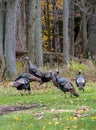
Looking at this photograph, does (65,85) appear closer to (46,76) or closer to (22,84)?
(22,84)

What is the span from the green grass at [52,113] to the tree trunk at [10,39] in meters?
8.20

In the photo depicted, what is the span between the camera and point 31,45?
101 feet

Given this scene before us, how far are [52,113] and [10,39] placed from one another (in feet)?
48.9

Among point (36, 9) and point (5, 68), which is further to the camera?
point (36, 9)

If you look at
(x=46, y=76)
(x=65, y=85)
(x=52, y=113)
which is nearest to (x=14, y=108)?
(x=65, y=85)

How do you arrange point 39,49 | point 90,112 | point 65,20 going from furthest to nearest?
point 65,20 < point 39,49 < point 90,112

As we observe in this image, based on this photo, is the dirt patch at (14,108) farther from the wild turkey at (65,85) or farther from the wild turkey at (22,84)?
the wild turkey at (22,84)

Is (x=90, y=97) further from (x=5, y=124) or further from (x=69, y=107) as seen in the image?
(x=5, y=124)

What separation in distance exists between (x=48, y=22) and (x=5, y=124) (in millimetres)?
40094

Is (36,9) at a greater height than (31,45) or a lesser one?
greater

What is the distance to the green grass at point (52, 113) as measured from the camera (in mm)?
11511

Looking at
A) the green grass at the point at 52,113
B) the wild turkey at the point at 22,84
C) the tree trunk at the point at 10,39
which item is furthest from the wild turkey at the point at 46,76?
the tree trunk at the point at 10,39

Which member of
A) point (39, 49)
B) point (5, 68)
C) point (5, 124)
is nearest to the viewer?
point (5, 124)

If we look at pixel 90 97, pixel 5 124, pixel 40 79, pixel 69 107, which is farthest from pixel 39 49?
pixel 5 124
